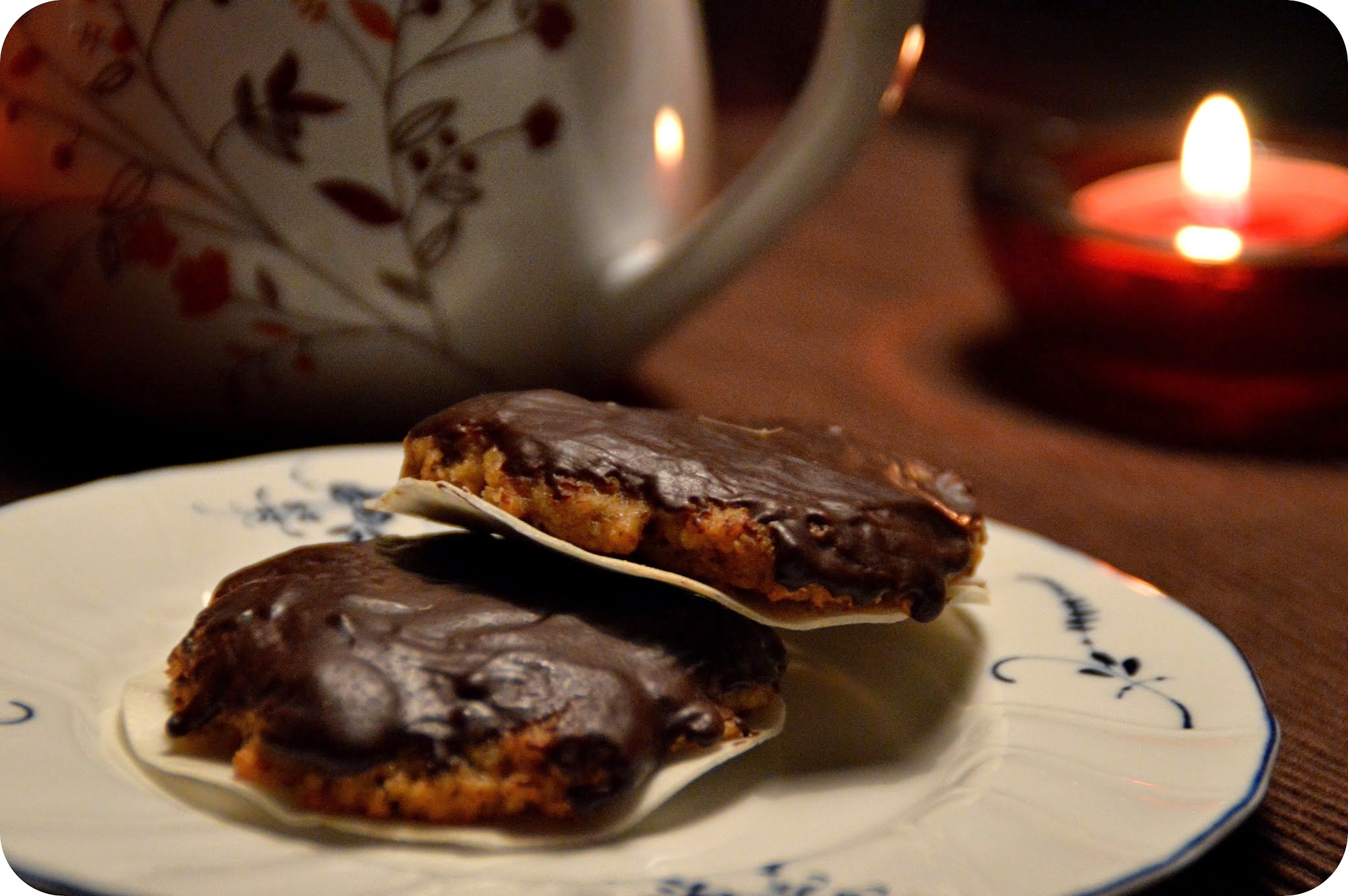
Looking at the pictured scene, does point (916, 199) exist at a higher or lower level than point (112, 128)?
lower

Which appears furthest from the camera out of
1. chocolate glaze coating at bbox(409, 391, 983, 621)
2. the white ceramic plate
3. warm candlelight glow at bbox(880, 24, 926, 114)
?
warm candlelight glow at bbox(880, 24, 926, 114)

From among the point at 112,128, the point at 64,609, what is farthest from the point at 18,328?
the point at 64,609

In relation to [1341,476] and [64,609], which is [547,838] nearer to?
[64,609]

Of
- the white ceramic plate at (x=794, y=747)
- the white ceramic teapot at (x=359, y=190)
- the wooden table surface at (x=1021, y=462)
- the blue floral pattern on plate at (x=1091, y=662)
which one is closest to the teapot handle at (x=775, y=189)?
the white ceramic teapot at (x=359, y=190)

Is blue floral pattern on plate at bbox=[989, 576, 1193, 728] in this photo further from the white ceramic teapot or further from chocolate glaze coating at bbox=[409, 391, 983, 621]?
the white ceramic teapot

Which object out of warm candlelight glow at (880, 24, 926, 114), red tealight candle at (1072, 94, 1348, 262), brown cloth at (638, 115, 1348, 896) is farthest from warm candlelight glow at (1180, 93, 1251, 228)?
warm candlelight glow at (880, 24, 926, 114)

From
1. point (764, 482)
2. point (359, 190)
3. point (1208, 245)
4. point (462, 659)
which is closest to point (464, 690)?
point (462, 659)

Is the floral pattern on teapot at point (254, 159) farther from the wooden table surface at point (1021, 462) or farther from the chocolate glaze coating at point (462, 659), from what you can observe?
the chocolate glaze coating at point (462, 659)

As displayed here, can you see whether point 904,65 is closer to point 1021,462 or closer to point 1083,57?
point 1021,462
